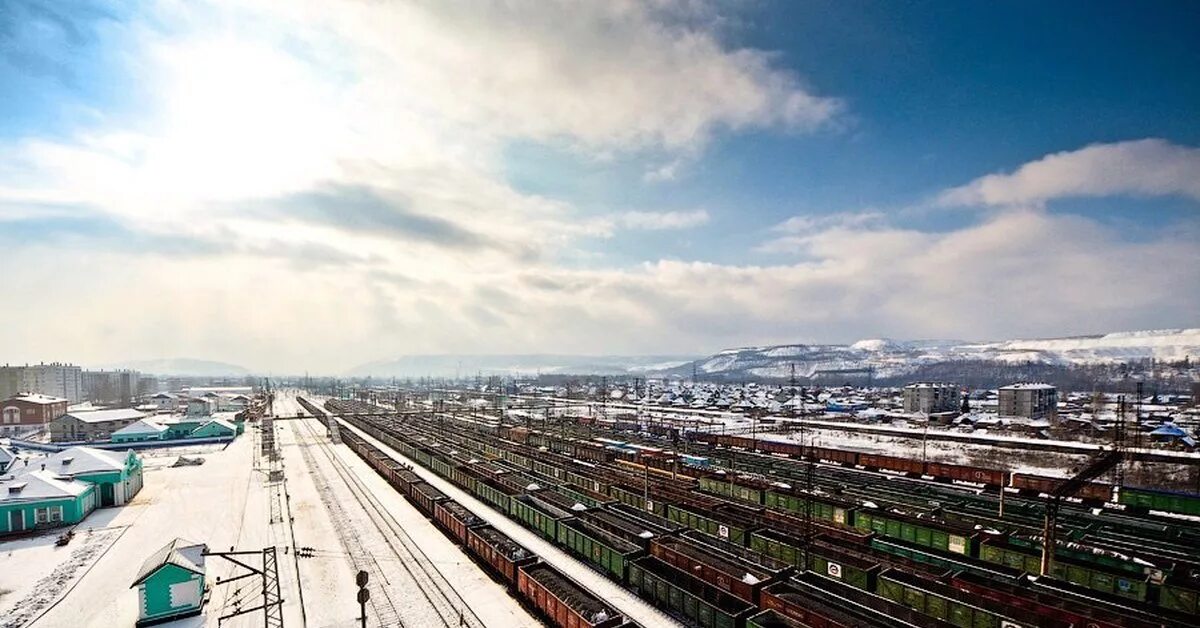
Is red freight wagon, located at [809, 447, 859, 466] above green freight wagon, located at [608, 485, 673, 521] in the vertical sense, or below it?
below

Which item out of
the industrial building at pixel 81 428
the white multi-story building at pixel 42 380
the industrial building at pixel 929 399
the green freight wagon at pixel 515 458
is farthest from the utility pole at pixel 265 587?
the white multi-story building at pixel 42 380

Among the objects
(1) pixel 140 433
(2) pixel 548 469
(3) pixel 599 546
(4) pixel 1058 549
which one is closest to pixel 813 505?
(4) pixel 1058 549

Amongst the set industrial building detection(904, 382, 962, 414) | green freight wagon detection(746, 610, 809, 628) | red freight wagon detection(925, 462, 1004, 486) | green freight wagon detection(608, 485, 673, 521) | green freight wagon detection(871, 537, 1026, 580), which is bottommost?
industrial building detection(904, 382, 962, 414)

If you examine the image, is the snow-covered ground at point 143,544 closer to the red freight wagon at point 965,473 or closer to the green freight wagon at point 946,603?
the green freight wagon at point 946,603

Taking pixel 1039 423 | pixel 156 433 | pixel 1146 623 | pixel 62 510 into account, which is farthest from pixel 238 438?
pixel 1039 423

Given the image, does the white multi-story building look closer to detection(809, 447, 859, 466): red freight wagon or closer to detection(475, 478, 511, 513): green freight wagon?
detection(475, 478, 511, 513): green freight wagon

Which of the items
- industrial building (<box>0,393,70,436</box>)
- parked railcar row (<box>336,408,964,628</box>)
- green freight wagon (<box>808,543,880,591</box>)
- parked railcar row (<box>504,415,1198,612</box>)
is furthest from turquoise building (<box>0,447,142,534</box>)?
industrial building (<box>0,393,70,436</box>)

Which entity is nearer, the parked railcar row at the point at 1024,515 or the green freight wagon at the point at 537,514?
the parked railcar row at the point at 1024,515

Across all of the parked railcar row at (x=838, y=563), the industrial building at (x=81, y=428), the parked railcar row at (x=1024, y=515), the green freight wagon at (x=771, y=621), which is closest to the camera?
the green freight wagon at (x=771, y=621)
